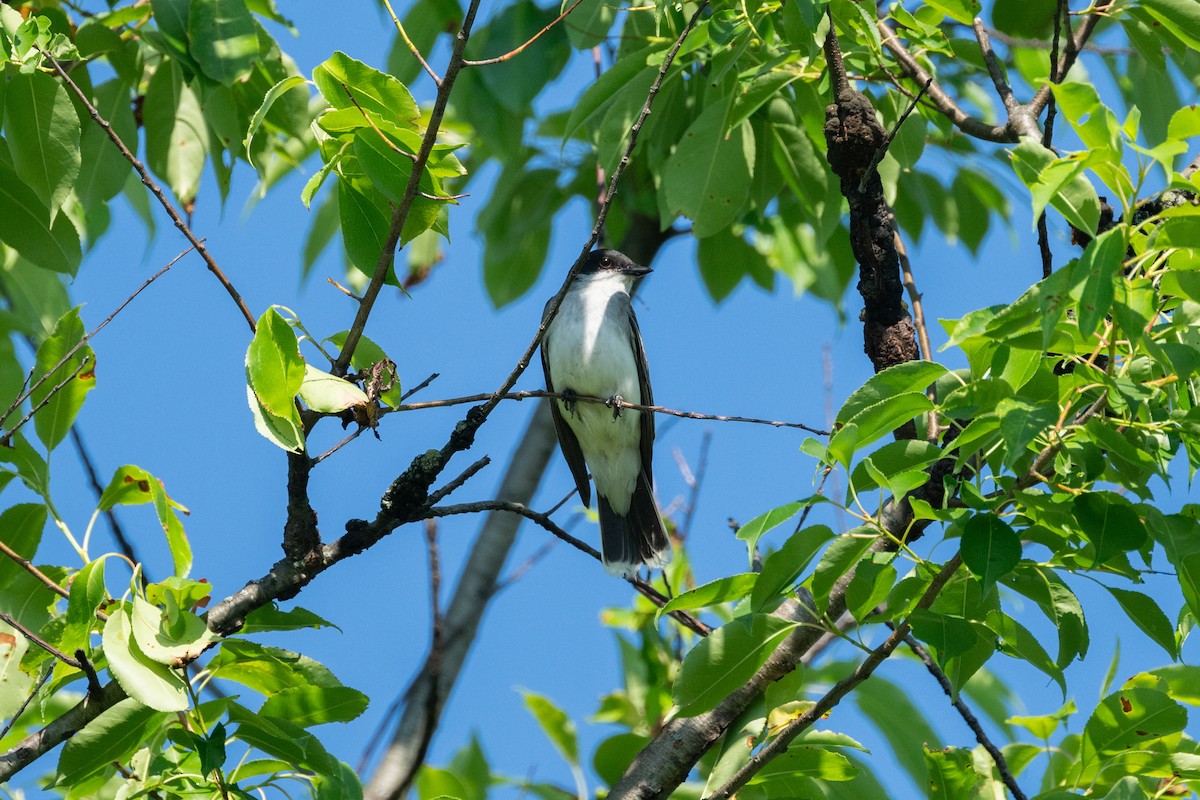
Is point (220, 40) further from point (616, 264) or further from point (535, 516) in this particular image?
point (616, 264)

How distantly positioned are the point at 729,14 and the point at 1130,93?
192cm

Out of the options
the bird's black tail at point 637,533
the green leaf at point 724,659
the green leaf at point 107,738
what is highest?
the bird's black tail at point 637,533

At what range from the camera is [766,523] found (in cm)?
219

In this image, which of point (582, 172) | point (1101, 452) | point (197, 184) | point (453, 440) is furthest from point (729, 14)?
point (582, 172)

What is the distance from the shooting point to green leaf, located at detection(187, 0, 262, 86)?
330 cm

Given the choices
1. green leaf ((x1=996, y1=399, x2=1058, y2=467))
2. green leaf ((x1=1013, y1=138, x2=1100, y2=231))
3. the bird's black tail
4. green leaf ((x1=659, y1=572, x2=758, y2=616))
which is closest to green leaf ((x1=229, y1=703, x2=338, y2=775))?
green leaf ((x1=659, y1=572, x2=758, y2=616))

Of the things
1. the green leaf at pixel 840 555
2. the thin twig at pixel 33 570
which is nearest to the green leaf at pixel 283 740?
the thin twig at pixel 33 570

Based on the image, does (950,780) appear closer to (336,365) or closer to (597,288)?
(336,365)

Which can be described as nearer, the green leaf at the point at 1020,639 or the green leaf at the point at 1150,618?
the green leaf at the point at 1150,618

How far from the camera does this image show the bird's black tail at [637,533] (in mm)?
5855

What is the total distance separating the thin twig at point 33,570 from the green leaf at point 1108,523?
1993mm

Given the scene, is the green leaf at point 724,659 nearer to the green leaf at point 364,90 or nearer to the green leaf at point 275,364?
the green leaf at point 275,364

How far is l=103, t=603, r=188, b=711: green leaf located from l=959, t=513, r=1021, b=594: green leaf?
1411mm

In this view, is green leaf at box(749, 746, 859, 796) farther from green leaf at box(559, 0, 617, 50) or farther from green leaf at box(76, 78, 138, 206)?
green leaf at box(76, 78, 138, 206)
